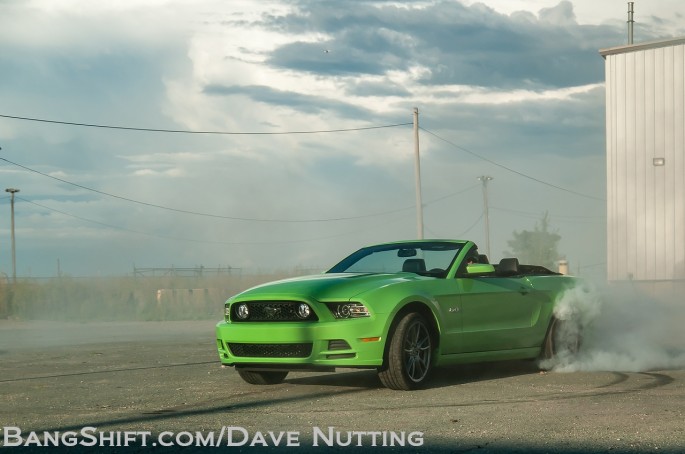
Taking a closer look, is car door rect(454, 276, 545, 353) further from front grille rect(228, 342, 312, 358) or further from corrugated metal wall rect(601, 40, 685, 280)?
corrugated metal wall rect(601, 40, 685, 280)

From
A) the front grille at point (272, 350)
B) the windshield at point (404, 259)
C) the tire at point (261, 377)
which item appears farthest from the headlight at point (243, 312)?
the windshield at point (404, 259)

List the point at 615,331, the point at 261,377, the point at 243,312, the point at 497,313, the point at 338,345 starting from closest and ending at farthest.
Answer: the point at 338,345 → the point at 243,312 → the point at 261,377 → the point at 497,313 → the point at 615,331

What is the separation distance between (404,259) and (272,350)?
7.00ft

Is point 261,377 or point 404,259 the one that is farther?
point 404,259

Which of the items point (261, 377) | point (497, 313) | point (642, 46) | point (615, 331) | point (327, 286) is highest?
point (642, 46)

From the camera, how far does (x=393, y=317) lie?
387 inches

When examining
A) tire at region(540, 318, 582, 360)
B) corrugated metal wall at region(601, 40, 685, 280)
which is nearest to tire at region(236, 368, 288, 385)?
tire at region(540, 318, 582, 360)

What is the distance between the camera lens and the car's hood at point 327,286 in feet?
32.3

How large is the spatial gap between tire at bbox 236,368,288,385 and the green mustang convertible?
1cm

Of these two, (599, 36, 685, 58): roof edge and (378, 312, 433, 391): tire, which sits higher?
(599, 36, 685, 58): roof edge

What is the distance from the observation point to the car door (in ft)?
35.6

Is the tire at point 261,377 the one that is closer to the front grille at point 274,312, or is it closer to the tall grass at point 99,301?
the front grille at point 274,312

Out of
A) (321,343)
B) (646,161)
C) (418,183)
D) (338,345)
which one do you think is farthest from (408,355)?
(418,183)

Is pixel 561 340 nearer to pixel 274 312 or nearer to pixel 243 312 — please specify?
pixel 274 312
